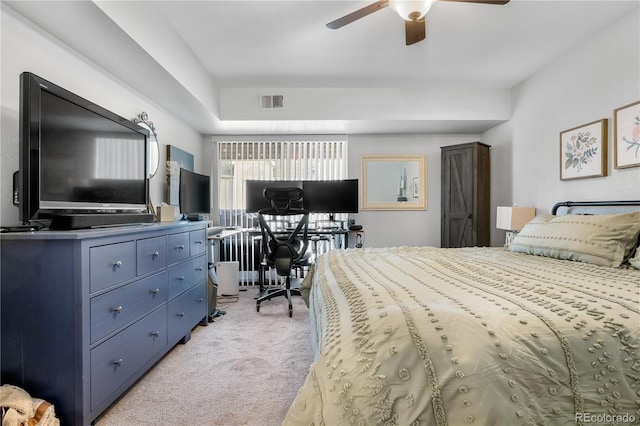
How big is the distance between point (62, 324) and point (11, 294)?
27 cm

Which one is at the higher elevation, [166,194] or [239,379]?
[166,194]

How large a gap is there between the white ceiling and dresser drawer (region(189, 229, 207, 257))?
129 centimetres

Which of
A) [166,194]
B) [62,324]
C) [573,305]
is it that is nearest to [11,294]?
[62,324]

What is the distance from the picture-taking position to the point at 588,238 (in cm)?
194

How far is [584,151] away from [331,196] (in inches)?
105

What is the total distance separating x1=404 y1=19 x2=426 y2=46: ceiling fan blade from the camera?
218 cm

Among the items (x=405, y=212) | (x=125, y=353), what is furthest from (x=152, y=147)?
(x=405, y=212)

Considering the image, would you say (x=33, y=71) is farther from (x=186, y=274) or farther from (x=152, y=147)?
(x=186, y=274)

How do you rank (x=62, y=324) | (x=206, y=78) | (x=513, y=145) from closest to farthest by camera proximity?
(x=62, y=324) < (x=206, y=78) < (x=513, y=145)

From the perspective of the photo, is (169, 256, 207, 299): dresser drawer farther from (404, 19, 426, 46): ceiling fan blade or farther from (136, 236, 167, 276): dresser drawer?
Result: (404, 19, 426, 46): ceiling fan blade

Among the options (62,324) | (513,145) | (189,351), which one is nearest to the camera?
(62,324)

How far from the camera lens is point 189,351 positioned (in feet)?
Result: 7.51

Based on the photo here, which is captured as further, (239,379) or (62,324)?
(239,379)

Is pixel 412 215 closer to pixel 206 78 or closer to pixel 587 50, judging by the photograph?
pixel 587 50
